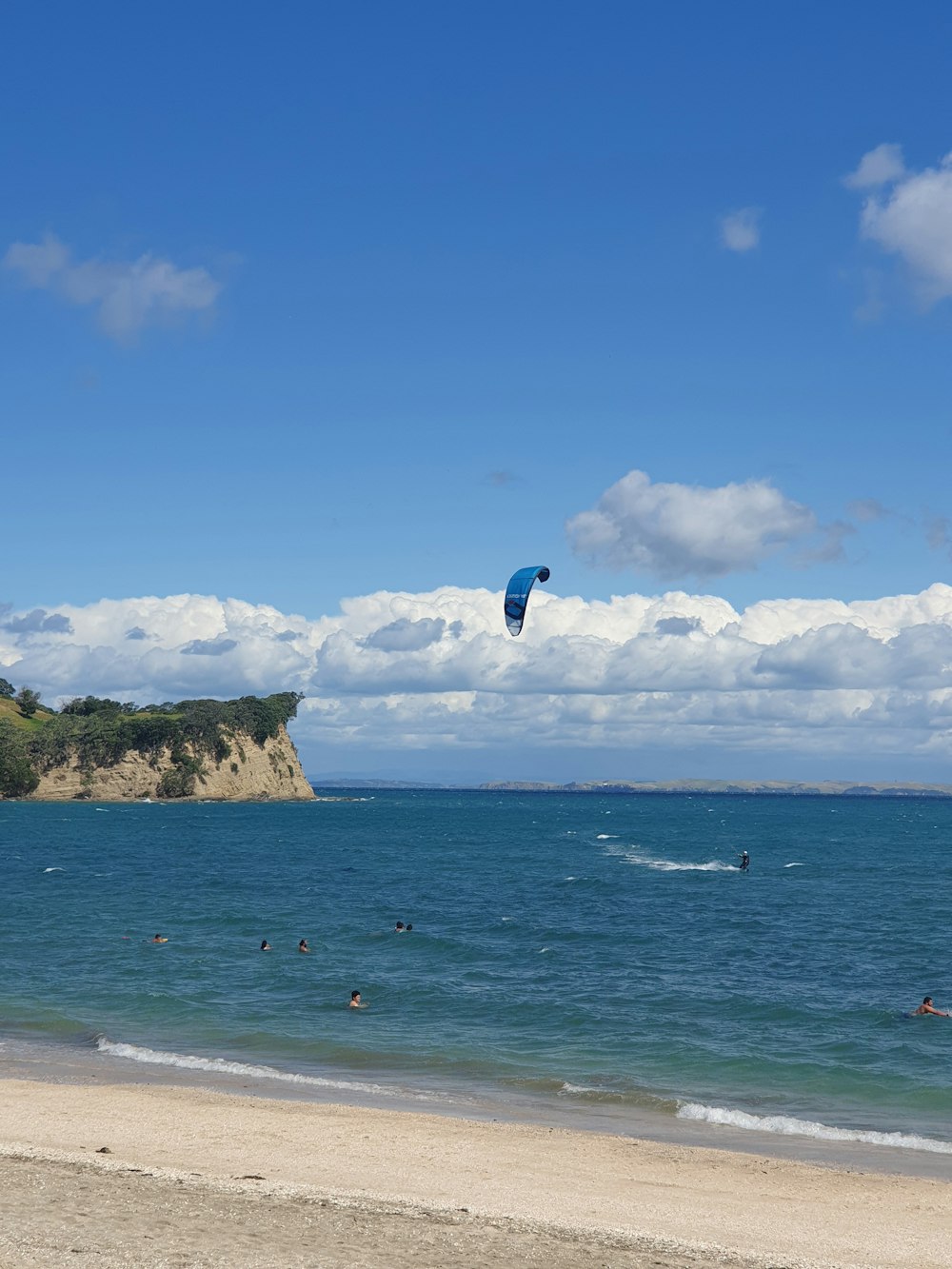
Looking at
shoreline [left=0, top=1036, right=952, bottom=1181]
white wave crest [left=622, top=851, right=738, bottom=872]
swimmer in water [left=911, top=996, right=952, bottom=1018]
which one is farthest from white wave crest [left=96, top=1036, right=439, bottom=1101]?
white wave crest [left=622, top=851, right=738, bottom=872]

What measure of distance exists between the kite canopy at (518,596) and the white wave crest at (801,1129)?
22973mm

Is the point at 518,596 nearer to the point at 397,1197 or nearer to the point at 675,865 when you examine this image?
the point at 397,1197

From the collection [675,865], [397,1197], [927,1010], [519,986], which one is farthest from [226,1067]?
[675,865]

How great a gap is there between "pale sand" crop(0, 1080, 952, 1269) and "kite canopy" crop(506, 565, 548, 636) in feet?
79.8

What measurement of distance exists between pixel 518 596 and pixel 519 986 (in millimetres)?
15140

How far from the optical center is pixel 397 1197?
19797mm

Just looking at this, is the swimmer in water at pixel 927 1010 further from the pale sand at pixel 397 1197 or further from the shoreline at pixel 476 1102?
the pale sand at pixel 397 1197

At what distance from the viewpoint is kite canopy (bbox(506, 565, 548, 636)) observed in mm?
48344

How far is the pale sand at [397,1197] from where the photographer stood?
651 inches

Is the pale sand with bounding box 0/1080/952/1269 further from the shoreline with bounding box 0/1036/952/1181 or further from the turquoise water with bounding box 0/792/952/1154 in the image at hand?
the turquoise water with bounding box 0/792/952/1154

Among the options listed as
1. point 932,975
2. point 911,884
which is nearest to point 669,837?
point 911,884

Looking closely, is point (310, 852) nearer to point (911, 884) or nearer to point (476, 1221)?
point (911, 884)

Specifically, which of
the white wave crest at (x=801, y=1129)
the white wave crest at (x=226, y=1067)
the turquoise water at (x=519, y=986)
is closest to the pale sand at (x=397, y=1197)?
the white wave crest at (x=226, y=1067)

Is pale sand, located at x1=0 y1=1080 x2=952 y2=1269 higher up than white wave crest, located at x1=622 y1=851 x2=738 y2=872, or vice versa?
pale sand, located at x1=0 y1=1080 x2=952 y2=1269
